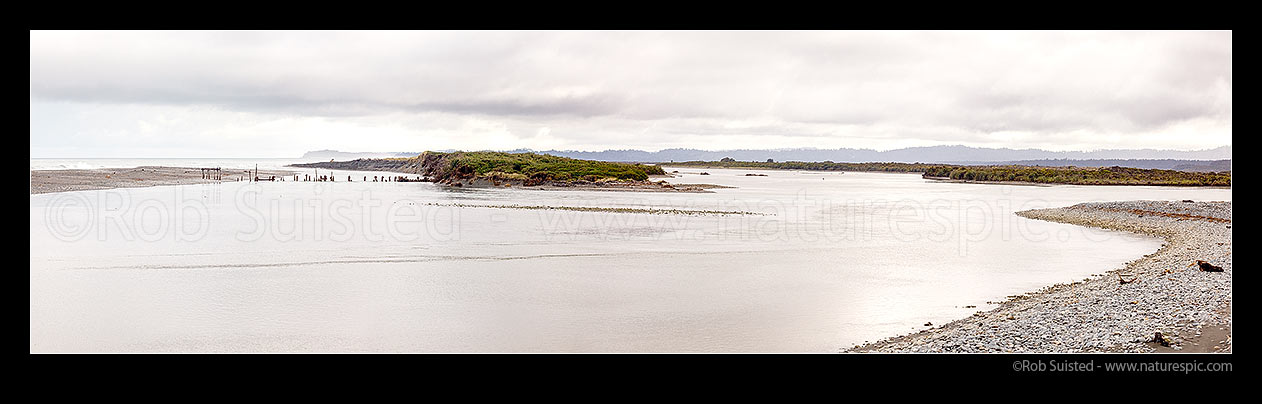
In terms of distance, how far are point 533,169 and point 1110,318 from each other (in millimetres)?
54628

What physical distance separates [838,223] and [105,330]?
2299 cm

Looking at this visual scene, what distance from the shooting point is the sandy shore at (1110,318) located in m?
7.73

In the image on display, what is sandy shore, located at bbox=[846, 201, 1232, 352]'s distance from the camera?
7.73 metres

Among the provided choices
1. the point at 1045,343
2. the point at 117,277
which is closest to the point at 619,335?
the point at 1045,343

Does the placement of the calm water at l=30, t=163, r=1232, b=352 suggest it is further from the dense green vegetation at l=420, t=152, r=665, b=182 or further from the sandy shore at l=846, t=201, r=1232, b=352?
the dense green vegetation at l=420, t=152, r=665, b=182

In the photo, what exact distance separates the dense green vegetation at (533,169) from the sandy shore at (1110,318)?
146ft

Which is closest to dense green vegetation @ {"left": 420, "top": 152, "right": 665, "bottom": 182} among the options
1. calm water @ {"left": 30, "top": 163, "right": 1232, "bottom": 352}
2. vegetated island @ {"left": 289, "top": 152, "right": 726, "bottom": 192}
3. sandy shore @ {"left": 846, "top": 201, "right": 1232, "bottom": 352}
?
vegetated island @ {"left": 289, "top": 152, "right": 726, "bottom": 192}

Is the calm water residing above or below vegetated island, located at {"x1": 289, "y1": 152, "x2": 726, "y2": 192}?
below

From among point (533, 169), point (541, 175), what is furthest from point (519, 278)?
point (533, 169)

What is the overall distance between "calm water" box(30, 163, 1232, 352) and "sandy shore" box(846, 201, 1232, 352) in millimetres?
864
